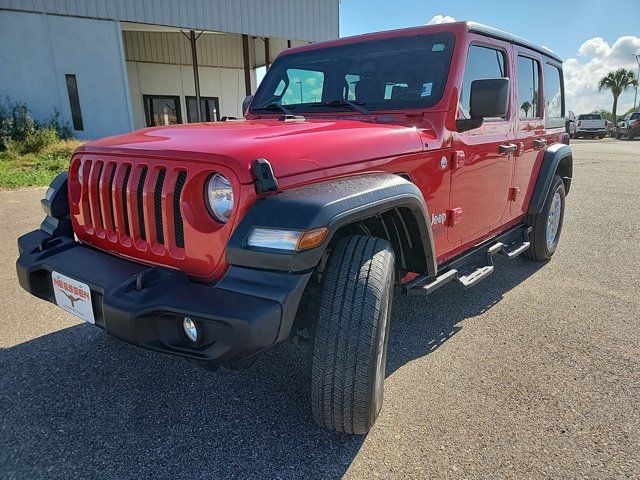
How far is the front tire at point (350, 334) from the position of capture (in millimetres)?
1842

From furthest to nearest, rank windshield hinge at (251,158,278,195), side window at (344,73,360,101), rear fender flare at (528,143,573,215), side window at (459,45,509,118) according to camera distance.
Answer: rear fender flare at (528,143,573,215)
side window at (344,73,360,101)
side window at (459,45,509,118)
windshield hinge at (251,158,278,195)

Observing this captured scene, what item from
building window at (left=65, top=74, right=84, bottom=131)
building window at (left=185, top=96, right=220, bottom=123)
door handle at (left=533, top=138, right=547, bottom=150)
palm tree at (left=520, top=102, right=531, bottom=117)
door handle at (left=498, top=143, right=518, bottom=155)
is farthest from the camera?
building window at (left=185, top=96, right=220, bottom=123)

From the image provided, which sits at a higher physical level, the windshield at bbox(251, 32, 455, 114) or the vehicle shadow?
the windshield at bbox(251, 32, 455, 114)

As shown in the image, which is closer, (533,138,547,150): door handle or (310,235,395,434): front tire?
(310,235,395,434): front tire

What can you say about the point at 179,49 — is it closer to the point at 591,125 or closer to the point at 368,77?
the point at 368,77

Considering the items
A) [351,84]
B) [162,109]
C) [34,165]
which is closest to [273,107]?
[351,84]

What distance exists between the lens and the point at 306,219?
1.66 metres

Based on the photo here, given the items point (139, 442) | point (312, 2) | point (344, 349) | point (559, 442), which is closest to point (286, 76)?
point (344, 349)

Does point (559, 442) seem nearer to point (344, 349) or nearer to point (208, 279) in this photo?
point (344, 349)

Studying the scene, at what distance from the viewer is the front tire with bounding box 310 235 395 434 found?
6.04 ft

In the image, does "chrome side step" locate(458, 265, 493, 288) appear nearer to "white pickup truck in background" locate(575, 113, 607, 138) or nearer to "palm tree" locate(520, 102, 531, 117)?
"palm tree" locate(520, 102, 531, 117)

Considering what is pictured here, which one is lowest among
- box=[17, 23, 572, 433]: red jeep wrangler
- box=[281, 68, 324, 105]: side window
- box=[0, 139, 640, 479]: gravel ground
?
box=[0, 139, 640, 479]: gravel ground

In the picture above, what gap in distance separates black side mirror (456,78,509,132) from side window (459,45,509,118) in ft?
0.70

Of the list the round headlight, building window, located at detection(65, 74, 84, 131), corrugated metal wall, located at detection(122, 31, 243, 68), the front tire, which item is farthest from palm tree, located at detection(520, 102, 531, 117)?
corrugated metal wall, located at detection(122, 31, 243, 68)
